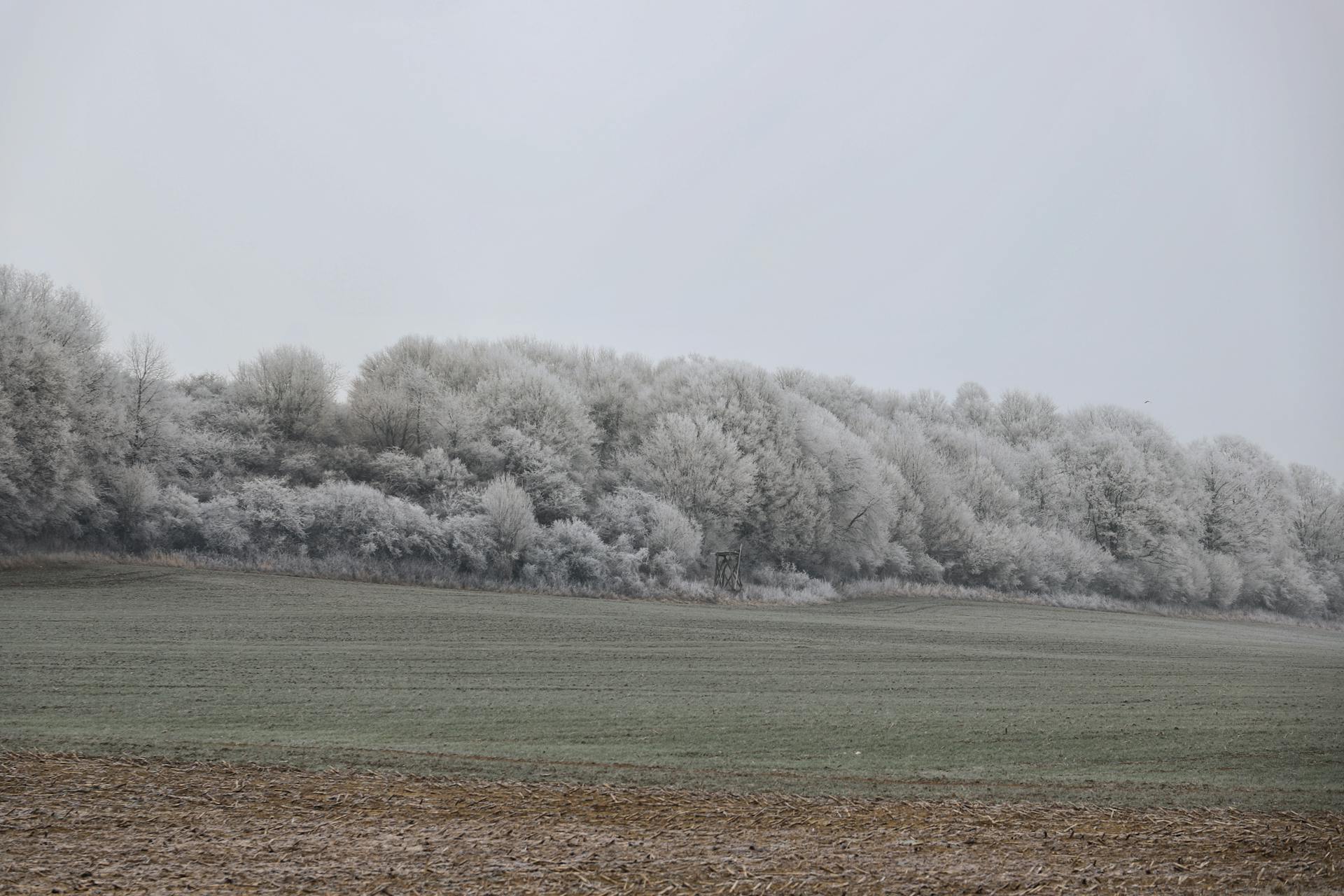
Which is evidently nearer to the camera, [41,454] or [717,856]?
[717,856]

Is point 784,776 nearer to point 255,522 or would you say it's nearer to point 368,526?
point 368,526

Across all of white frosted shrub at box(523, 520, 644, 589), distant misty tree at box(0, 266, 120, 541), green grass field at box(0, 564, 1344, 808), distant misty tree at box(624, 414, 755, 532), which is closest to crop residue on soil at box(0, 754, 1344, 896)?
green grass field at box(0, 564, 1344, 808)

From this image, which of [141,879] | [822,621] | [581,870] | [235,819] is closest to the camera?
[141,879]

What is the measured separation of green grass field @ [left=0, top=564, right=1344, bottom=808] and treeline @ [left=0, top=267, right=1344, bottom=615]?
7.41m

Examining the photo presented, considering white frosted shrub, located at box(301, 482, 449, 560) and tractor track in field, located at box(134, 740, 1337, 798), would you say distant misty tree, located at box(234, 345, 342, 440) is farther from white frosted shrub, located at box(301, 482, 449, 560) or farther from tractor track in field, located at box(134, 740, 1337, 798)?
tractor track in field, located at box(134, 740, 1337, 798)

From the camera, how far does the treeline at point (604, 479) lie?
42438mm

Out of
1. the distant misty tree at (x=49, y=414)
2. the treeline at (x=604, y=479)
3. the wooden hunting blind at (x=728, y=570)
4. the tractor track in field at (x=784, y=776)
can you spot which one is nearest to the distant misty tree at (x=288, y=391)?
the treeline at (x=604, y=479)

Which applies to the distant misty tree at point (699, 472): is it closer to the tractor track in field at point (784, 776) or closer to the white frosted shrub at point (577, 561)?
the white frosted shrub at point (577, 561)

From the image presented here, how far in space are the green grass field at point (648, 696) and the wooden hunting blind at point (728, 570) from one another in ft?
45.5

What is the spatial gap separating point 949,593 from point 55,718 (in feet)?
165

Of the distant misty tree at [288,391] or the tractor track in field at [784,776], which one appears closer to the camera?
the tractor track in field at [784,776]

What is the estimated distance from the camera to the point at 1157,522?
66500mm

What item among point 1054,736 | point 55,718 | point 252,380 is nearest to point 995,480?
point 252,380

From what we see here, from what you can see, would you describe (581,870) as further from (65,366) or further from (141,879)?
(65,366)
